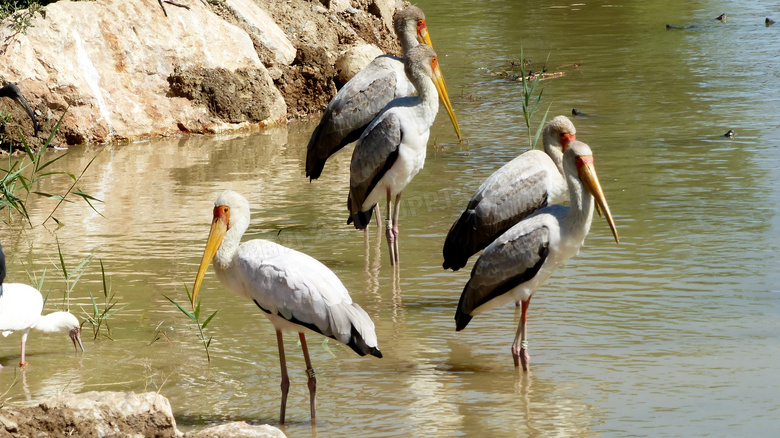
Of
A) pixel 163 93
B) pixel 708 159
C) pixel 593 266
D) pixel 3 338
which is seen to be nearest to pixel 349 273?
pixel 593 266

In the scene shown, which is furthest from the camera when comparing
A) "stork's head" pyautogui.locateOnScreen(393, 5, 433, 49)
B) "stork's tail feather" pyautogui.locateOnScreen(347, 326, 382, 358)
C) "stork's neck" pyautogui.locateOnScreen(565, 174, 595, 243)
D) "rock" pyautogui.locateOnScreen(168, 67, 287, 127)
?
"rock" pyautogui.locateOnScreen(168, 67, 287, 127)

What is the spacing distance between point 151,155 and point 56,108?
1125 mm

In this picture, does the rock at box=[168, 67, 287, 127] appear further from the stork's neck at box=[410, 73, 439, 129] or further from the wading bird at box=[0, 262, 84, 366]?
the wading bird at box=[0, 262, 84, 366]

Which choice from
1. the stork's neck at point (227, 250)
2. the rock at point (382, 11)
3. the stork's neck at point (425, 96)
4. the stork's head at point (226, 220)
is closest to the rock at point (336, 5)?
the rock at point (382, 11)

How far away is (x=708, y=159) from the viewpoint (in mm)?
9398

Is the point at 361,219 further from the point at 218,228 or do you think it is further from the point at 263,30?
the point at 263,30

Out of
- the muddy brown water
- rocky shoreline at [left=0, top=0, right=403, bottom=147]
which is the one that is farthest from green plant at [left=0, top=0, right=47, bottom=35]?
the muddy brown water

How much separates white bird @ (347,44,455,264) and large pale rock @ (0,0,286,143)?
15.3 feet

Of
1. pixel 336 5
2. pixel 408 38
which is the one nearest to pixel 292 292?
pixel 408 38

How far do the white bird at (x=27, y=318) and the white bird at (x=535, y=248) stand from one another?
200 centimetres

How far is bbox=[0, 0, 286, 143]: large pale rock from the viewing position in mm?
11023

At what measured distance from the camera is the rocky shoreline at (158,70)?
11.0m

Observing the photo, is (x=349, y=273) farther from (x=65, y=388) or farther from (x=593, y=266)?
(x=65, y=388)

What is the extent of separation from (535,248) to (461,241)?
106cm
